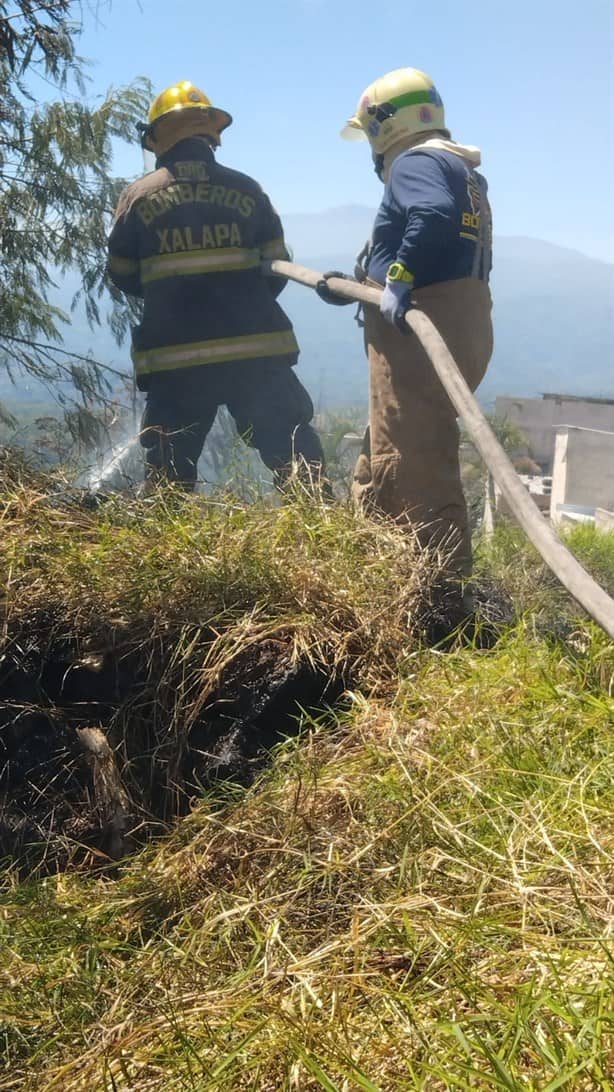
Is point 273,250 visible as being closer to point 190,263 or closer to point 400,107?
point 190,263

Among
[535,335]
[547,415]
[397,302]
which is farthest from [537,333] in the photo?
[397,302]

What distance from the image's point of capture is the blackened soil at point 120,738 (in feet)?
8.89

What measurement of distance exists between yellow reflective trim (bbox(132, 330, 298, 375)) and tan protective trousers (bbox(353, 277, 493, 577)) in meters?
1.10

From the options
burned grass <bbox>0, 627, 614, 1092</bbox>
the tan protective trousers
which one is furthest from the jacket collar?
burned grass <bbox>0, 627, 614, 1092</bbox>

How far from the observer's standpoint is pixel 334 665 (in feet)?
9.03

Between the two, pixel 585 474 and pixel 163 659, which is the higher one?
pixel 585 474

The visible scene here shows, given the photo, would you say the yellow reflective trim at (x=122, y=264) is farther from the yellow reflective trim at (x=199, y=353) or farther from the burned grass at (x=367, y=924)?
the burned grass at (x=367, y=924)

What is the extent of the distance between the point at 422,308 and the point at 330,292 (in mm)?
582

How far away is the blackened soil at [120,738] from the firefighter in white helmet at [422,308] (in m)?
1.08

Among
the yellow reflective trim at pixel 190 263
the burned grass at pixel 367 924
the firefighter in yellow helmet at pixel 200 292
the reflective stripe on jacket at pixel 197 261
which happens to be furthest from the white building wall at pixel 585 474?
the burned grass at pixel 367 924

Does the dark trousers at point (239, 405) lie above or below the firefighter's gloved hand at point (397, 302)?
below

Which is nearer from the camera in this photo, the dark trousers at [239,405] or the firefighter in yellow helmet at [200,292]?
the firefighter in yellow helmet at [200,292]

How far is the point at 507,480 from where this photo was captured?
288 cm

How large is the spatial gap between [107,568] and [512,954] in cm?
180
